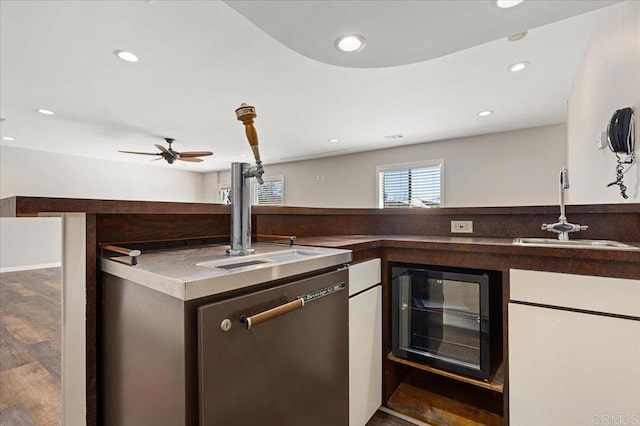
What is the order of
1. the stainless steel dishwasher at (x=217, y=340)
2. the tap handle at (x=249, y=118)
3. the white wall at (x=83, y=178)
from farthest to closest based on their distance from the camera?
the white wall at (x=83, y=178)
the tap handle at (x=249, y=118)
the stainless steel dishwasher at (x=217, y=340)

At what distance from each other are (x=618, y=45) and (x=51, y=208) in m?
2.79

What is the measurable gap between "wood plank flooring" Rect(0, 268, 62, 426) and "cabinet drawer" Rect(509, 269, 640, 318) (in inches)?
89.9

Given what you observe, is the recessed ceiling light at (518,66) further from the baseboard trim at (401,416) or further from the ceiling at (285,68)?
the baseboard trim at (401,416)

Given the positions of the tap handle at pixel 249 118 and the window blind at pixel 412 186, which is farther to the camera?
the window blind at pixel 412 186

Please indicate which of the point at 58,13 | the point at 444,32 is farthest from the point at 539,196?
the point at 58,13

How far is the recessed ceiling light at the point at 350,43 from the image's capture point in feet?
5.31

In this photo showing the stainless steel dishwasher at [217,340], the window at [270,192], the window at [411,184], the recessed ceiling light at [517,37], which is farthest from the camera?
the window at [270,192]

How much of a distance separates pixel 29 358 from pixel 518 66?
464 cm

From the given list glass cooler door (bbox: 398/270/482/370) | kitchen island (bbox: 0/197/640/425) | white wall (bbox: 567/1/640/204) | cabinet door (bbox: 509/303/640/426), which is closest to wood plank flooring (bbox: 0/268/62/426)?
kitchen island (bbox: 0/197/640/425)

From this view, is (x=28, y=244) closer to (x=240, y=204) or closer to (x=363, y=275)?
(x=240, y=204)

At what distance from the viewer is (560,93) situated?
3.18m

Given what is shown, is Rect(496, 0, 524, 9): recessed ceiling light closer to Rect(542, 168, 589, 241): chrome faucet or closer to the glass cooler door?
Rect(542, 168, 589, 241): chrome faucet

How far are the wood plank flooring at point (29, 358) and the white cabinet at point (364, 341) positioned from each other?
1470 mm

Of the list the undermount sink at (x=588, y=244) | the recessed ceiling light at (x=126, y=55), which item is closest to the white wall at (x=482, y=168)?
the undermount sink at (x=588, y=244)
